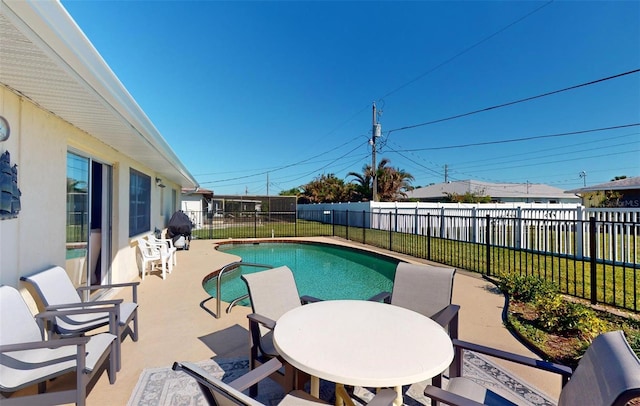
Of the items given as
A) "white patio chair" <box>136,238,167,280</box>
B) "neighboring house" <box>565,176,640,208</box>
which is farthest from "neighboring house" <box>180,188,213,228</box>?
"neighboring house" <box>565,176,640,208</box>

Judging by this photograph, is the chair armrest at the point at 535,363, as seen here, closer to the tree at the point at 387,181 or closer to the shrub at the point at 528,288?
the shrub at the point at 528,288

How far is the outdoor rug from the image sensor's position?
86.5 inches

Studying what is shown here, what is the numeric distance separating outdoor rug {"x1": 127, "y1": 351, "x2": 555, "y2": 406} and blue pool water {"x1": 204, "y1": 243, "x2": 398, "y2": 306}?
9.22ft

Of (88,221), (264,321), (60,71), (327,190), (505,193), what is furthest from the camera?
(505,193)

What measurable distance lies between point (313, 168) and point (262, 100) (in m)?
18.2

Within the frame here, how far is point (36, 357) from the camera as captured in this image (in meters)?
2.14

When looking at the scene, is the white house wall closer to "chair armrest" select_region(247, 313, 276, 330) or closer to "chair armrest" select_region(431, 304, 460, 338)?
"chair armrest" select_region(247, 313, 276, 330)

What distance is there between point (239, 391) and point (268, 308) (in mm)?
1354

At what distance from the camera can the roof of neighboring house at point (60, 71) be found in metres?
1.56

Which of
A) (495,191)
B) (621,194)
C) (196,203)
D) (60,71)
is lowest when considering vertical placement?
(196,203)

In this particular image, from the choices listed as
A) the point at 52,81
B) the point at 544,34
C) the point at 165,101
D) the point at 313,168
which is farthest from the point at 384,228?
the point at 313,168

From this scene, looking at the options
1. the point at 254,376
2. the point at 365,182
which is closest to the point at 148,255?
the point at 254,376

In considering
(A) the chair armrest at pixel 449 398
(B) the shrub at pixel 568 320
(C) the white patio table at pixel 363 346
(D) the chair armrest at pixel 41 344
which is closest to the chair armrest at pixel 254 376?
(C) the white patio table at pixel 363 346

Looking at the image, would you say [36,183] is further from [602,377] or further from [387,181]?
[387,181]
